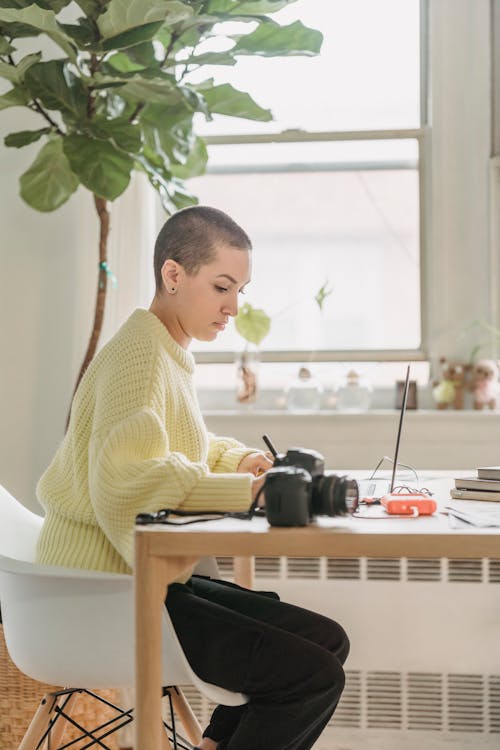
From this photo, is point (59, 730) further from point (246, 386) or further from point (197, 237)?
point (246, 386)

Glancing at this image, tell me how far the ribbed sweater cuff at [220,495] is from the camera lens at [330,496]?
5.4 inches

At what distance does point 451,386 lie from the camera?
8.76 ft

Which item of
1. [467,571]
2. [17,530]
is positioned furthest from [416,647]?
[17,530]

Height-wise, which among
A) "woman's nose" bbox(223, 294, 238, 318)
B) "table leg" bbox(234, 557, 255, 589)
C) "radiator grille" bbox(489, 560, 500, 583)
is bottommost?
"radiator grille" bbox(489, 560, 500, 583)

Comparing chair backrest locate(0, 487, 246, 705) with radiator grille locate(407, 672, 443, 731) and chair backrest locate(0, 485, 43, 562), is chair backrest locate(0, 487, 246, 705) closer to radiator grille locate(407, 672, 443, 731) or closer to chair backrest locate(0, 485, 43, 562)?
chair backrest locate(0, 485, 43, 562)

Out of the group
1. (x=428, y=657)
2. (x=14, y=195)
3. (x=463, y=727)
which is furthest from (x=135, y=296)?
(x=463, y=727)

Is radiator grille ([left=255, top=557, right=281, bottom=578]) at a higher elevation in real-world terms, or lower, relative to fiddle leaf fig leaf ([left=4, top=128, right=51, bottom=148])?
lower

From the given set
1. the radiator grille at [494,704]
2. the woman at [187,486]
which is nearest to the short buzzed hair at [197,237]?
the woman at [187,486]

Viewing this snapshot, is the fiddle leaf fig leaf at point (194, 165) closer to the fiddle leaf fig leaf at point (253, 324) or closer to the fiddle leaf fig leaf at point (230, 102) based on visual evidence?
the fiddle leaf fig leaf at point (230, 102)

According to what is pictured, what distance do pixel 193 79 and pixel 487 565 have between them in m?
1.73

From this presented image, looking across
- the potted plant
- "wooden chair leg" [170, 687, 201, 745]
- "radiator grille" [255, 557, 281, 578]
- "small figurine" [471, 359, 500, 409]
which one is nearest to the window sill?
"small figurine" [471, 359, 500, 409]

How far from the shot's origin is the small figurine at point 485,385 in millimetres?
2652

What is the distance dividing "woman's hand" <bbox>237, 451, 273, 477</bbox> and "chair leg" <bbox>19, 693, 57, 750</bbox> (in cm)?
55

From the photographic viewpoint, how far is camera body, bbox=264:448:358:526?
128 centimetres
